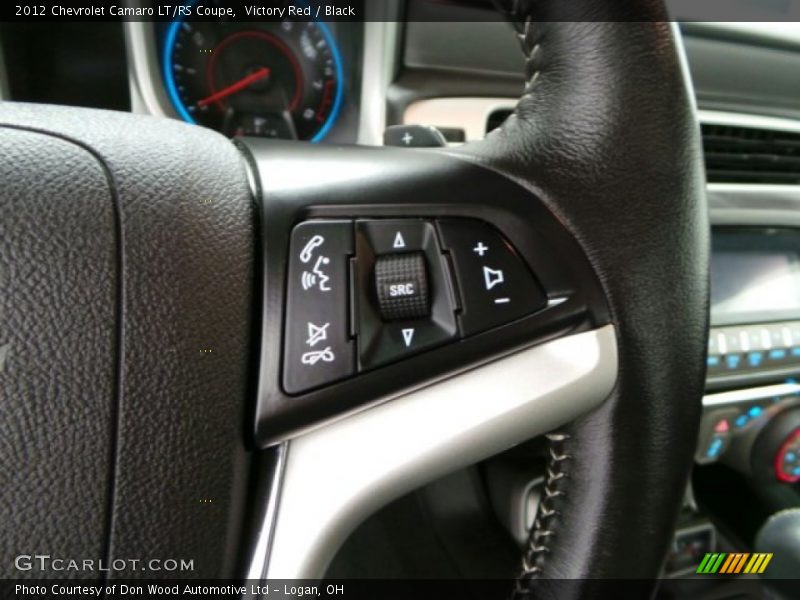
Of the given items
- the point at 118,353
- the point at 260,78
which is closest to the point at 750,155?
the point at 260,78

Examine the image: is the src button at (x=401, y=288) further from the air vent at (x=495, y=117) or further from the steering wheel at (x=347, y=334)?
the air vent at (x=495, y=117)

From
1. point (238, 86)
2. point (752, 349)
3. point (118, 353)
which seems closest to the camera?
point (118, 353)

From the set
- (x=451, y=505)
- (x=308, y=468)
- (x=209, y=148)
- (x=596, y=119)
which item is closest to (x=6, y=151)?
(x=209, y=148)

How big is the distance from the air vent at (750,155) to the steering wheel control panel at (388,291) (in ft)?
2.63

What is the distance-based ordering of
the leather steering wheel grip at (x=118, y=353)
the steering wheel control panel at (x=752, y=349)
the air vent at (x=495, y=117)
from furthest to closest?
the air vent at (x=495, y=117) < the steering wheel control panel at (x=752, y=349) < the leather steering wheel grip at (x=118, y=353)

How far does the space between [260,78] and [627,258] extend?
92cm

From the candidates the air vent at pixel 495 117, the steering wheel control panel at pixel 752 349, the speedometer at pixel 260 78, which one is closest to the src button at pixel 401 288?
the steering wheel control panel at pixel 752 349

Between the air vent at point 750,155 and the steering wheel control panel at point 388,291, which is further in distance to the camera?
Result: the air vent at point 750,155

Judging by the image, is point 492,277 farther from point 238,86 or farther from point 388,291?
point 238,86

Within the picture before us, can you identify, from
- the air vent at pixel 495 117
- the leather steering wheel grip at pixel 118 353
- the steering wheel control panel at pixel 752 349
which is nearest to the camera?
the leather steering wheel grip at pixel 118 353

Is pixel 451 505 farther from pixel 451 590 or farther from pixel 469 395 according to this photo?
pixel 469 395

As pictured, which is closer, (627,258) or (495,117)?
(627,258)

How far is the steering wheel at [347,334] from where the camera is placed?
0.38m

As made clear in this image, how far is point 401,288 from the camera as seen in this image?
1.44 ft
